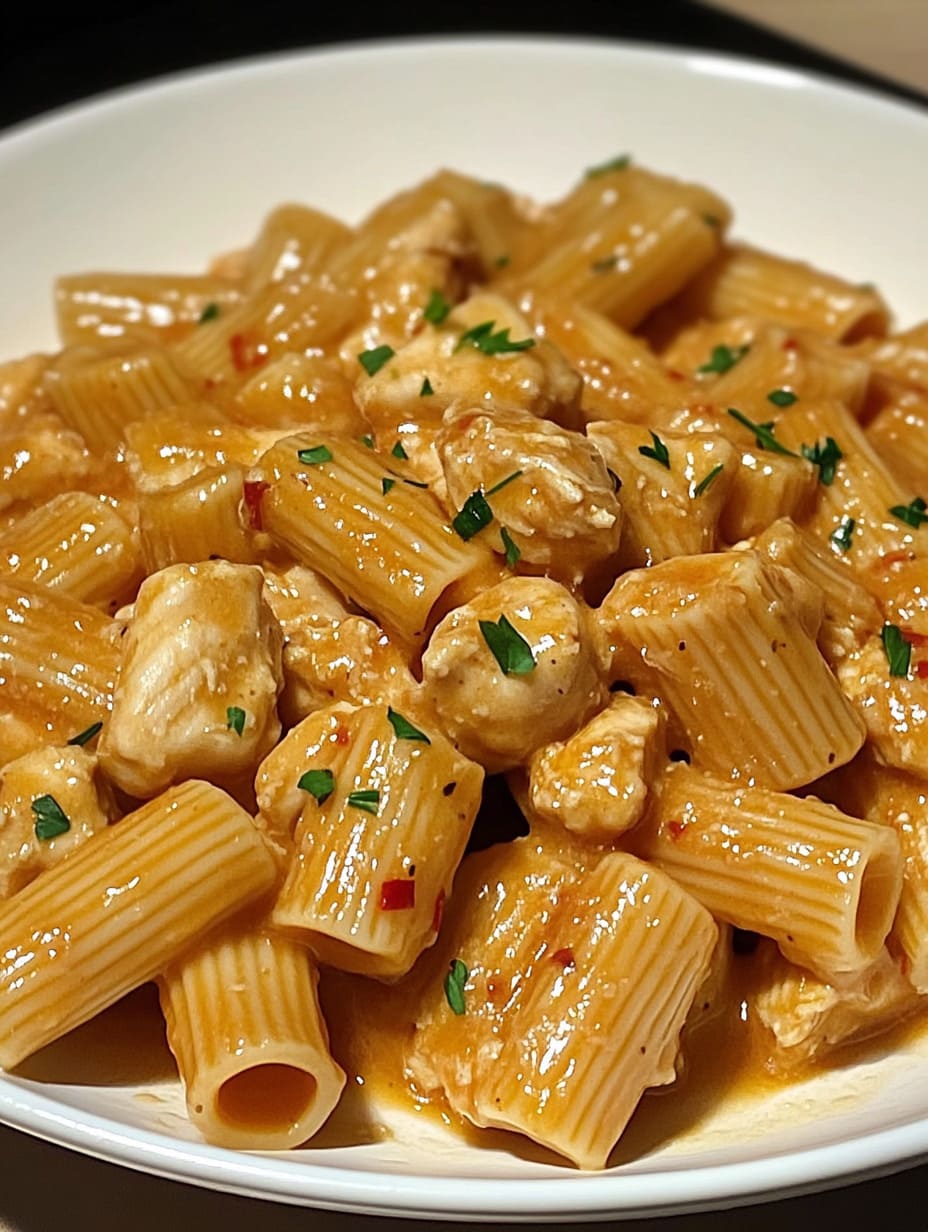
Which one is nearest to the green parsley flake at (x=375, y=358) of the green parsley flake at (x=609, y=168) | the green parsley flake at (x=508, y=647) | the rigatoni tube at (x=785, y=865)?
the green parsley flake at (x=508, y=647)

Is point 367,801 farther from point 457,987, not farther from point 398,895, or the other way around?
point 457,987

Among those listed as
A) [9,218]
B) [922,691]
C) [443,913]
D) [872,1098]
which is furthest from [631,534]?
[9,218]

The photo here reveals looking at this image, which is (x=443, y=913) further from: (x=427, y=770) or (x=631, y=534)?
(x=631, y=534)

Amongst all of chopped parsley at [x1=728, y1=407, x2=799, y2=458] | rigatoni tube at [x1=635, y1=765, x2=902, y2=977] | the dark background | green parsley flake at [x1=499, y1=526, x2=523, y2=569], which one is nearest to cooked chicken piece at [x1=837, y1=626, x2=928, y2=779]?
rigatoni tube at [x1=635, y1=765, x2=902, y2=977]

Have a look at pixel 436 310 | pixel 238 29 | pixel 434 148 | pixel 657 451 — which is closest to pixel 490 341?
pixel 436 310

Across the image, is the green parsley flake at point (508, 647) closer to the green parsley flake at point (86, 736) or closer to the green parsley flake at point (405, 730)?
the green parsley flake at point (405, 730)

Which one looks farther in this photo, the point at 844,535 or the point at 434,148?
the point at 434,148

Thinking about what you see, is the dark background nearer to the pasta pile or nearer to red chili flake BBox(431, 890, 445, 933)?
the pasta pile
